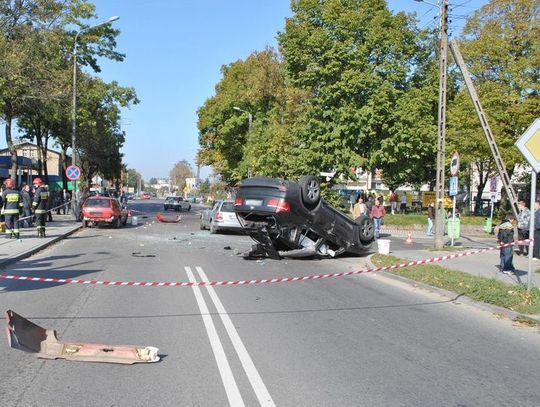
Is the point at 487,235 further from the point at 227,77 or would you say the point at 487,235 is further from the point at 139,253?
the point at 227,77

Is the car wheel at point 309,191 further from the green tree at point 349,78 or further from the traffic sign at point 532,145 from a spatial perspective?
the green tree at point 349,78

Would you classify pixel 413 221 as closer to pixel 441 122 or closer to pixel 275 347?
pixel 441 122

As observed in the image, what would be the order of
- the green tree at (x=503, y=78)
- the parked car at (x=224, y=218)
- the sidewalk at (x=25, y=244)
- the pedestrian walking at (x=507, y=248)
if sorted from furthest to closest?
1. the green tree at (x=503, y=78)
2. the parked car at (x=224, y=218)
3. the sidewalk at (x=25, y=244)
4. the pedestrian walking at (x=507, y=248)

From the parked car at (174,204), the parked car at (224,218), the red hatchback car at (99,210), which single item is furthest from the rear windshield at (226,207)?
the parked car at (174,204)

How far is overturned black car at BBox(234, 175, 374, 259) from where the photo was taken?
13484mm

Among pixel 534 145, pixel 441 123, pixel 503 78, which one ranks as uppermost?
pixel 503 78

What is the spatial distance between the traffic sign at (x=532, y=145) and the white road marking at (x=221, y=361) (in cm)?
597

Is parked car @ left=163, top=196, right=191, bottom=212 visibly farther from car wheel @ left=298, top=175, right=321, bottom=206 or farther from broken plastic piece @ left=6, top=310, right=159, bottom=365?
broken plastic piece @ left=6, top=310, right=159, bottom=365

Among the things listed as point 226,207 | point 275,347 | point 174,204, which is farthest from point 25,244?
point 174,204

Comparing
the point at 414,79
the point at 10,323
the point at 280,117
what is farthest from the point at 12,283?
the point at 280,117

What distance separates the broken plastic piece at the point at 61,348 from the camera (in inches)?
216

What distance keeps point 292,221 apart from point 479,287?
5.27 metres

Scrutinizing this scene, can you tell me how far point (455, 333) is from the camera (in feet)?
23.6

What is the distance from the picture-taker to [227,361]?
5676 millimetres
